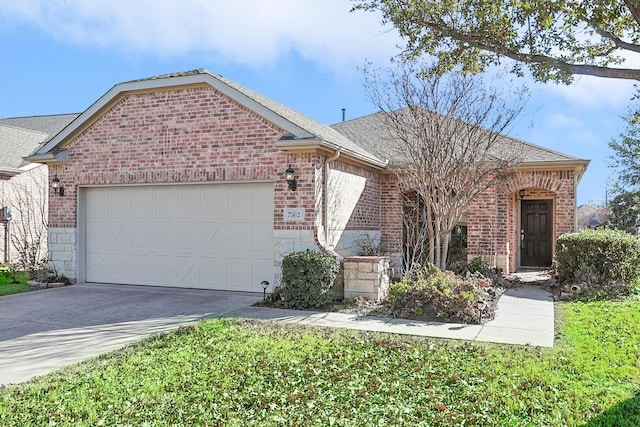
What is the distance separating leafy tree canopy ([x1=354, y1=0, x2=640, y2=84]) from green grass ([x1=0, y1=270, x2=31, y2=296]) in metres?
9.39

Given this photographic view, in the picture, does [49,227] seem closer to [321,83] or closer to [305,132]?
[305,132]

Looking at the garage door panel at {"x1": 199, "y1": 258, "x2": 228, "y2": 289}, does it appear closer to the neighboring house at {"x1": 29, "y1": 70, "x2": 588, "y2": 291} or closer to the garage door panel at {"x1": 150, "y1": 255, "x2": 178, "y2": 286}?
the neighboring house at {"x1": 29, "y1": 70, "x2": 588, "y2": 291}

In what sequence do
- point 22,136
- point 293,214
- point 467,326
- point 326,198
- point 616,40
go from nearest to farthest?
point 616,40
point 467,326
point 293,214
point 326,198
point 22,136

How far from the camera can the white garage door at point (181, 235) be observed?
32.9 feet

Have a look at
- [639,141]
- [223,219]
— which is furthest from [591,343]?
[639,141]

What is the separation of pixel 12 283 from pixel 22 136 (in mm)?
9619

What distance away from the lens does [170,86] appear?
407 inches

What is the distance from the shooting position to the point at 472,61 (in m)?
8.17

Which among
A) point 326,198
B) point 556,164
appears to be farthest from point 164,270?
point 556,164

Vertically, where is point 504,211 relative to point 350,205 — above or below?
below

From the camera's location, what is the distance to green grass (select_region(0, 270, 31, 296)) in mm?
10625

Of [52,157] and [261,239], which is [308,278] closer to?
[261,239]

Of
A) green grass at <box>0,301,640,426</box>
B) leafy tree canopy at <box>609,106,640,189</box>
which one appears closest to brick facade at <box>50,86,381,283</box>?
green grass at <box>0,301,640,426</box>

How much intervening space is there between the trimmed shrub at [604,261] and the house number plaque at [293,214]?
5.83 metres
